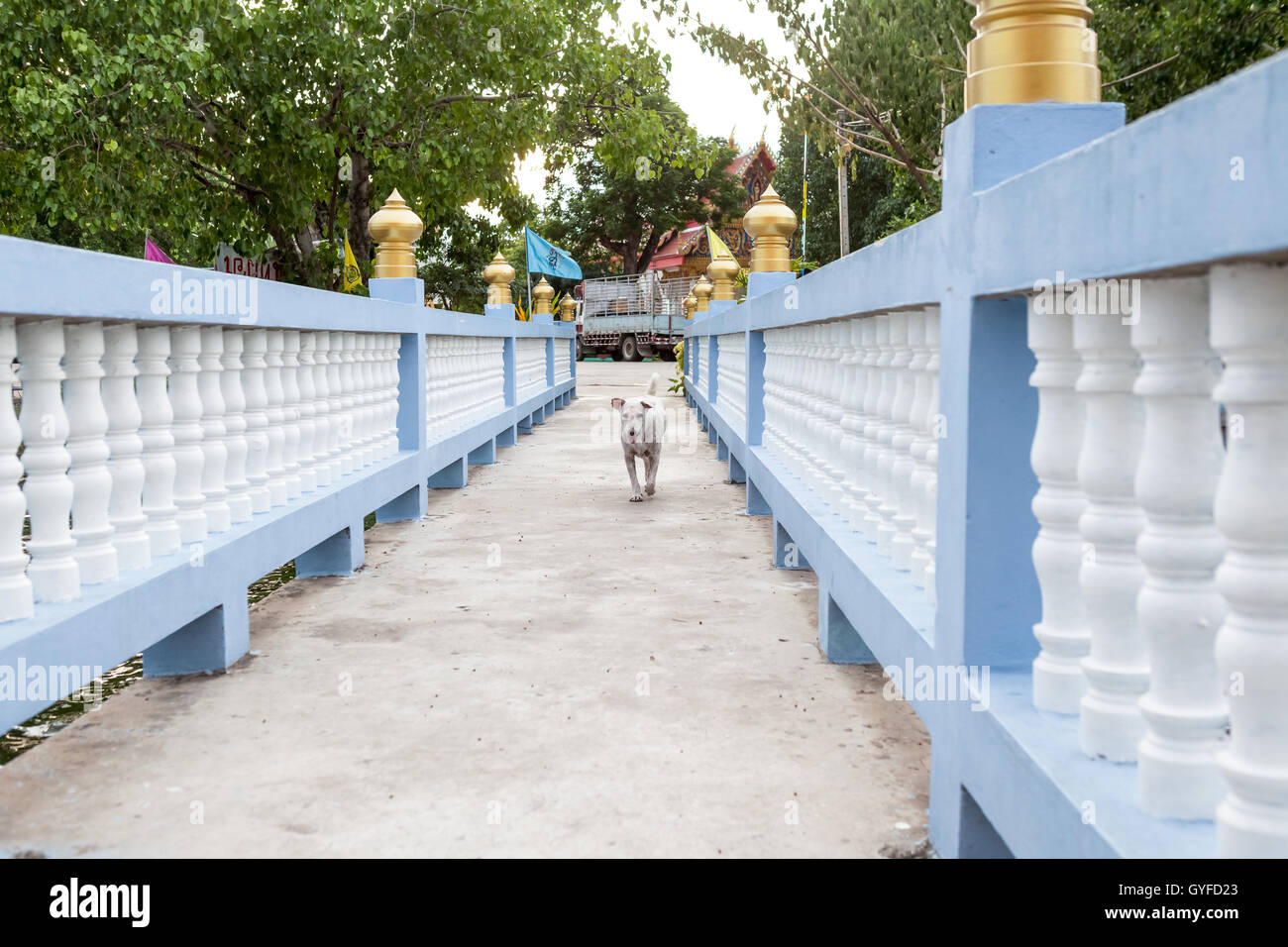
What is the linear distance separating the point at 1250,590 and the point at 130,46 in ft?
37.4

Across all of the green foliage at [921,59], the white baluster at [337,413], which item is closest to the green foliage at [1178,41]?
the green foliage at [921,59]

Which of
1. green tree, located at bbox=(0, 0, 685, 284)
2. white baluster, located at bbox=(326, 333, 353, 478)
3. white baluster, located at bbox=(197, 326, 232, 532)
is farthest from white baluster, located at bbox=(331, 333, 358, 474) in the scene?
green tree, located at bbox=(0, 0, 685, 284)

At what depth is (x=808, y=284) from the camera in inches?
196

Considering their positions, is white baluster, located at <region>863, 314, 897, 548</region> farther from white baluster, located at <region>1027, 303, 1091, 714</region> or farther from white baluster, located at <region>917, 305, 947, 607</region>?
white baluster, located at <region>1027, 303, 1091, 714</region>

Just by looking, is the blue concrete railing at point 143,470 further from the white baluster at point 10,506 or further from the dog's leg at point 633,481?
the dog's leg at point 633,481

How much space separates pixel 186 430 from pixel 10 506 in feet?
3.66

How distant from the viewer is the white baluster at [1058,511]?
2096mm

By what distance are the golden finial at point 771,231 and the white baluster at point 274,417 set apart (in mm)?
4031

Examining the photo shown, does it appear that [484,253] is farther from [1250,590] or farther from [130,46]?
[1250,590]

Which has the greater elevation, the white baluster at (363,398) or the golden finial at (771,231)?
the golden finial at (771,231)

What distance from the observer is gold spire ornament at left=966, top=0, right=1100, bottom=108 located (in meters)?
2.37

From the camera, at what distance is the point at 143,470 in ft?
11.6

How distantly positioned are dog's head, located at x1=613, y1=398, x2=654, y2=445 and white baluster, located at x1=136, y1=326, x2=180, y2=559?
442cm

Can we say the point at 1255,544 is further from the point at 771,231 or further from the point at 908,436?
the point at 771,231
